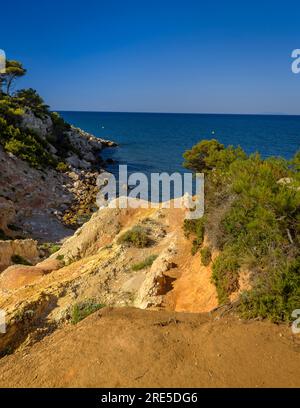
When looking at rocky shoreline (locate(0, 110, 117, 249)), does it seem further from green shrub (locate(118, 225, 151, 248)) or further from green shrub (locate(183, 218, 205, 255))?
green shrub (locate(183, 218, 205, 255))

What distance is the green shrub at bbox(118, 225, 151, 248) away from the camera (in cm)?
1691

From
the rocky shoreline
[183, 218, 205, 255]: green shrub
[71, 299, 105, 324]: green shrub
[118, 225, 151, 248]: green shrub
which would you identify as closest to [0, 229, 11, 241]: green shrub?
the rocky shoreline

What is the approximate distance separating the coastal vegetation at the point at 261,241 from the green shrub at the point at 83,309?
13.4ft

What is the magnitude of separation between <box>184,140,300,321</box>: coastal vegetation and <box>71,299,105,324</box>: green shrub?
4.07 meters

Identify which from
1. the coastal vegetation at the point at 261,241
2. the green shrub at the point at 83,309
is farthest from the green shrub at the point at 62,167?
the coastal vegetation at the point at 261,241

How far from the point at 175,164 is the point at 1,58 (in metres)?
32.6

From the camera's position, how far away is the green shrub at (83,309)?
11297 millimetres

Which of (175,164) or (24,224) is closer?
(24,224)

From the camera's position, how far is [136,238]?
55.7ft

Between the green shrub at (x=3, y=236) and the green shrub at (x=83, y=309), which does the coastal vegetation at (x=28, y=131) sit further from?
the green shrub at (x=83, y=309)

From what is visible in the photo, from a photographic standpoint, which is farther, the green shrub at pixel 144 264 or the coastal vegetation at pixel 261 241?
the green shrub at pixel 144 264

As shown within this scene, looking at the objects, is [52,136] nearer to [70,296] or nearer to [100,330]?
[70,296]
